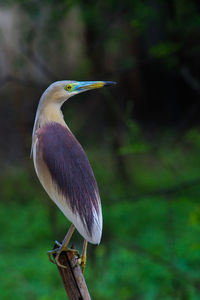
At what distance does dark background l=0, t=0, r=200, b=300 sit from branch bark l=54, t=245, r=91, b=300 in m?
1.68

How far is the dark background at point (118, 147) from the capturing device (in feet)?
14.3

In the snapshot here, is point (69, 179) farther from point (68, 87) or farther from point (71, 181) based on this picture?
point (68, 87)

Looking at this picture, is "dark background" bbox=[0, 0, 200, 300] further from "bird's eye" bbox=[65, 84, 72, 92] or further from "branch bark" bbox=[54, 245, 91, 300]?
"bird's eye" bbox=[65, 84, 72, 92]

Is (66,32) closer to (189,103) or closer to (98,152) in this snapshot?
(98,152)

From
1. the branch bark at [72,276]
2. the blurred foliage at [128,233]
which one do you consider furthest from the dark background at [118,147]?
the branch bark at [72,276]

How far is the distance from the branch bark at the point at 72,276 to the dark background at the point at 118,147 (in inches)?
66.2

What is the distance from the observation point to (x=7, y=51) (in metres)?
6.61

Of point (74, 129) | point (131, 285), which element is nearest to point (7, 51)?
point (74, 129)

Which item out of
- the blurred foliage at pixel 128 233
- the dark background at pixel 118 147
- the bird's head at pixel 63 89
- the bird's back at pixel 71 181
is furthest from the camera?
the dark background at pixel 118 147

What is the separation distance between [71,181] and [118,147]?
4367 millimetres

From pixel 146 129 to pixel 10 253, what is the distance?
3.49 meters

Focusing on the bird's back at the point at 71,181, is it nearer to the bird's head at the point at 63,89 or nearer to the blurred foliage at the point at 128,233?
the bird's head at the point at 63,89

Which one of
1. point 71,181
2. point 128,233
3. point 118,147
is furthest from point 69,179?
point 118,147

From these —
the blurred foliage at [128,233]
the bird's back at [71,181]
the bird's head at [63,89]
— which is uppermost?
the bird's head at [63,89]
